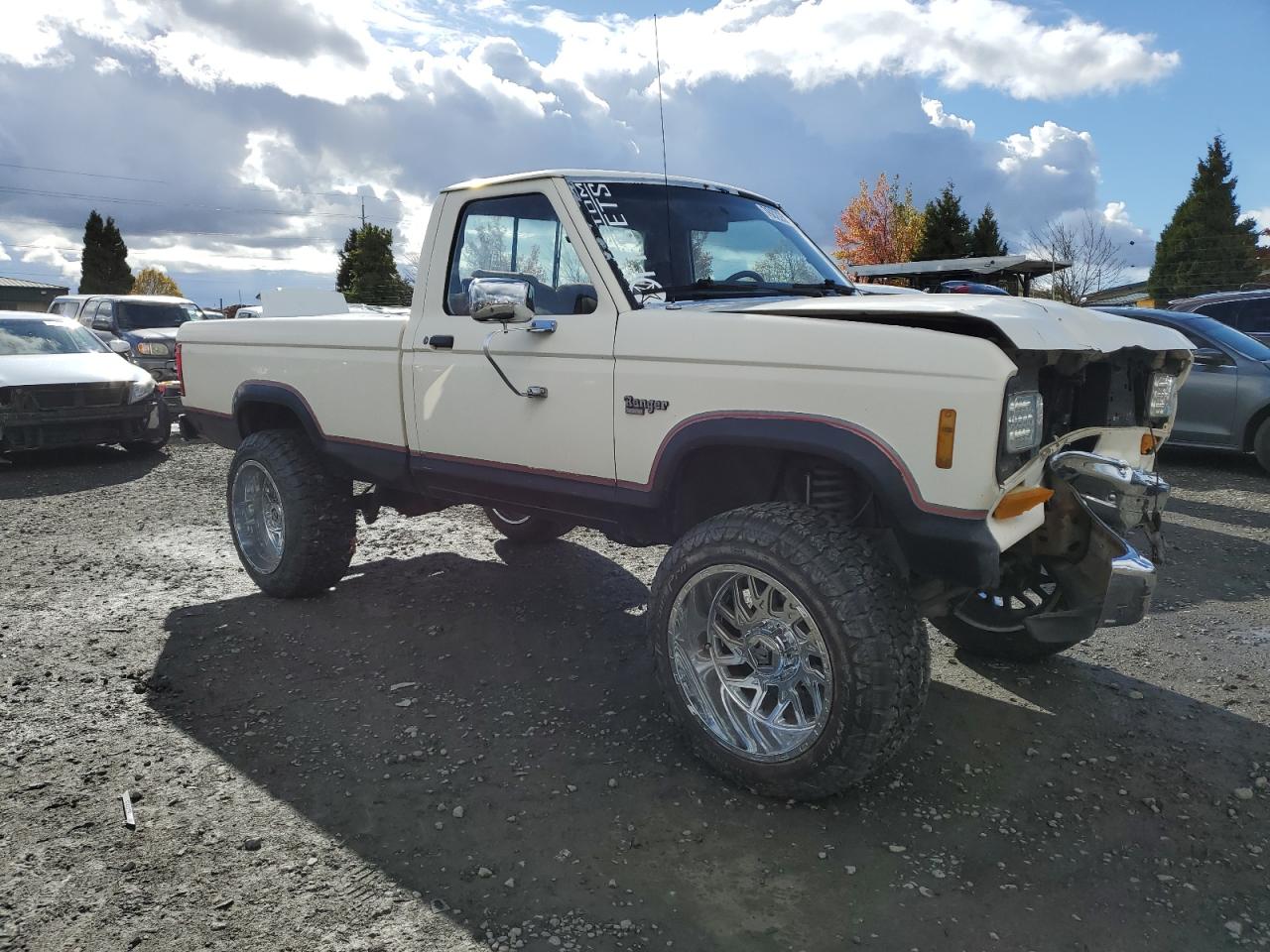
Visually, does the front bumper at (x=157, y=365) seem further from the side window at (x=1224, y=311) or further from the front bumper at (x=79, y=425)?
the side window at (x=1224, y=311)

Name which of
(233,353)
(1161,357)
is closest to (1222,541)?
(1161,357)

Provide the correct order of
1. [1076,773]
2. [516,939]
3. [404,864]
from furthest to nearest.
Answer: [1076,773] → [404,864] → [516,939]

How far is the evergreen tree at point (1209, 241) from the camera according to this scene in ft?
117

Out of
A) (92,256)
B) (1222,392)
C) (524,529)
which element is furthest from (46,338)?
(92,256)

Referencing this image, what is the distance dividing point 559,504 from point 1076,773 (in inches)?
87.2

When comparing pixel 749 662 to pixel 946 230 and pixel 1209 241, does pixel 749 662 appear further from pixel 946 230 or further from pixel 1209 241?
pixel 1209 241

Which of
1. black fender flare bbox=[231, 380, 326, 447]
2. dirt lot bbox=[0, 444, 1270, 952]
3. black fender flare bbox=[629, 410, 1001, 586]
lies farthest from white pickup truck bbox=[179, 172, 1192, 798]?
dirt lot bbox=[0, 444, 1270, 952]

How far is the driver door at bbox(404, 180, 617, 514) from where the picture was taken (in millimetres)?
3699

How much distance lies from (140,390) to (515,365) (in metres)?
7.85

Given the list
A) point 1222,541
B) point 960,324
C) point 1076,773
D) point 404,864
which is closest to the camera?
point 404,864

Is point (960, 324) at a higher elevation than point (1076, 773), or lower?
higher

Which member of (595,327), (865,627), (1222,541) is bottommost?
(1222,541)

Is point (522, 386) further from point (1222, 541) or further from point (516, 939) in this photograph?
point (1222, 541)

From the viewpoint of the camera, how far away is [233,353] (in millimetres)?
5402
